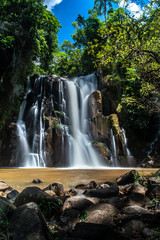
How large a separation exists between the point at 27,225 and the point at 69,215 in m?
0.86

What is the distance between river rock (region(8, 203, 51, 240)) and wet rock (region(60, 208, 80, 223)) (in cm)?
60

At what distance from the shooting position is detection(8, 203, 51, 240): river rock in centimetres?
166

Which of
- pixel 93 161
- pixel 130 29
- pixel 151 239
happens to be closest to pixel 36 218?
pixel 151 239

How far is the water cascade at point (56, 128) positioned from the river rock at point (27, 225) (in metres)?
11.7

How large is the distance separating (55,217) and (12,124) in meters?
13.8

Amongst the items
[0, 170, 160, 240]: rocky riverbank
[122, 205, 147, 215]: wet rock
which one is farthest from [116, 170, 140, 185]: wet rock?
[122, 205, 147, 215]: wet rock

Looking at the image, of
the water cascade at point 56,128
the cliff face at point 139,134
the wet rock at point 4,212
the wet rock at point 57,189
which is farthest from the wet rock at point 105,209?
the cliff face at point 139,134

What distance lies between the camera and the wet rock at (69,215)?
7.73 ft

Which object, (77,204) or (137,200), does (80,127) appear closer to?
(137,200)

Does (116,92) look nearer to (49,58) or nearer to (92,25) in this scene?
(49,58)

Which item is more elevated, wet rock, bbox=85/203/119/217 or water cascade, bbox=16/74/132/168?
water cascade, bbox=16/74/132/168

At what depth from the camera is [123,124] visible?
52.0 feet

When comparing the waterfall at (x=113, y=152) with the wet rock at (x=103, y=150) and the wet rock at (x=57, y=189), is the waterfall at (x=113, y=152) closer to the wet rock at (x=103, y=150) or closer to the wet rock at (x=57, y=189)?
the wet rock at (x=103, y=150)

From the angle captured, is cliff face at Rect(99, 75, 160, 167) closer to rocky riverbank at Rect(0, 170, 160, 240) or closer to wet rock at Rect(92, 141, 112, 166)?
wet rock at Rect(92, 141, 112, 166)
